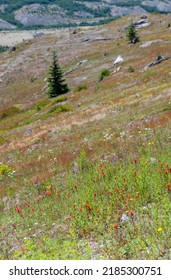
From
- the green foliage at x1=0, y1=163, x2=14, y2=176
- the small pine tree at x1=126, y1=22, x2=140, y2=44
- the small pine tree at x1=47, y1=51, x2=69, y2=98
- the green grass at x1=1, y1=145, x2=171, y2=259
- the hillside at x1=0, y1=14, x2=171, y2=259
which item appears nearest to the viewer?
the green grass at x1=1, y1=145, x2=171, y2=259

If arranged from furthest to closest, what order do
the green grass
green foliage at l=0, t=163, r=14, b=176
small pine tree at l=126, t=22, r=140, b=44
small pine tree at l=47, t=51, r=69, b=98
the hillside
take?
small pine tree at l=126, t=22, r=140, b=44 < small pine tree at l=47, t=51, r=69, b=98 < green foliage at l=0, t=163, r=14, b=176 < the hillside < the green grass

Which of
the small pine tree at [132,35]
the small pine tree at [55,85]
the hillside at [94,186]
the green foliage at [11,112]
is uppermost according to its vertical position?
the small pine tree at [132,35]

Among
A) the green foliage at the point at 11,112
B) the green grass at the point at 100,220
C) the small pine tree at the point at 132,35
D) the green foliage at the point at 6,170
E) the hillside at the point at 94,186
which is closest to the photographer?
the green grass at the point at 100,220

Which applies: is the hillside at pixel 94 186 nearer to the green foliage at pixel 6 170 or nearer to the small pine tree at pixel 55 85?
the green foliage at pixel 6 170

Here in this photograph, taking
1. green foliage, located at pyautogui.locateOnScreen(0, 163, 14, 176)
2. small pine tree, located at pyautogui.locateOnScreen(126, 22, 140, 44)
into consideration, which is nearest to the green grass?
green foliage, located at pyautogui.locateOnScreen(0, 163, 14, 176)

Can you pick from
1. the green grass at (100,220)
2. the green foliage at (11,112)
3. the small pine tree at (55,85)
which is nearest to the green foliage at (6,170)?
the green grass at (100,220)

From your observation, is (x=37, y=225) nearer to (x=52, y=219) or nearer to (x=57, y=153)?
(x=52, y=219)

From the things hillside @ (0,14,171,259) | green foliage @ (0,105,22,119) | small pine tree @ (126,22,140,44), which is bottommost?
green foliage @ (0,105,22,119)

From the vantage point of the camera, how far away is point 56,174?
50.1 ft

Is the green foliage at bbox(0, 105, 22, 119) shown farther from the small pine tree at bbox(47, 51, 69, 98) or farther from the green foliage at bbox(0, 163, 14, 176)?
the green foliage at bbox(0, 163, 14, 176)

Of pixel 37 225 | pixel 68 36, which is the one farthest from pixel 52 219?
pixel 68 36

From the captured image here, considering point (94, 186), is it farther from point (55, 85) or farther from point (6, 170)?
point (55, 85)

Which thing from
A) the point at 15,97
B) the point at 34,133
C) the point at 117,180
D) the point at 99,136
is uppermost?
the point at 117,180
